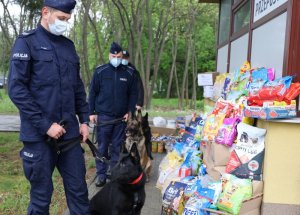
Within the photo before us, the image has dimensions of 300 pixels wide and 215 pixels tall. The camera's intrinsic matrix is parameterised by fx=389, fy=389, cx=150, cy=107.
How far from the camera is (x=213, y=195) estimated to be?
12.5ft

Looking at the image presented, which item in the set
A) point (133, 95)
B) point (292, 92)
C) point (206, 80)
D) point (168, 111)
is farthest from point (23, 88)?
point (168, 111)

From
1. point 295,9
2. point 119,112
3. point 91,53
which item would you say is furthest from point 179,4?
point 295,9

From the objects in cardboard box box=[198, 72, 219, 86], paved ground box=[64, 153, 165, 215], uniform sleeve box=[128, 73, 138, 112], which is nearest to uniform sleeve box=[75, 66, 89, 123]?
paved ground box=[64, 153, 165, 215]

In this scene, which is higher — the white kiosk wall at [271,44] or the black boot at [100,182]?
the white kiosk wall at [271,44]

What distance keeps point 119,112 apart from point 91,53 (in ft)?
92.6

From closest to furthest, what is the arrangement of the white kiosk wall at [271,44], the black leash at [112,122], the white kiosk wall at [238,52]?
the white kiosk wall at [271,44] < the black leash at [112,122] < the white kiosk wall at [238,52]

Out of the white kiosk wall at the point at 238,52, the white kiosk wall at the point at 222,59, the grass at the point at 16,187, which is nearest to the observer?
the grass at the point at 16,187

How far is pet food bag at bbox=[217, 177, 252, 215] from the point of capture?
11.7ft

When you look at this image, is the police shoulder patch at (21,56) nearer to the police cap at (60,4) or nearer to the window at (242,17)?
the police cap at (60,4)

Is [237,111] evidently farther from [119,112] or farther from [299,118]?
[119,112]

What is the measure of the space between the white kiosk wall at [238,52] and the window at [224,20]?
103 centimetres

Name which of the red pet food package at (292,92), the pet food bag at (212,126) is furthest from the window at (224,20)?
the red pet food package at (292,92)

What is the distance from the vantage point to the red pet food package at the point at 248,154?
369 centimetres

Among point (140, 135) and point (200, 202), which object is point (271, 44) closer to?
point (200, 202)
